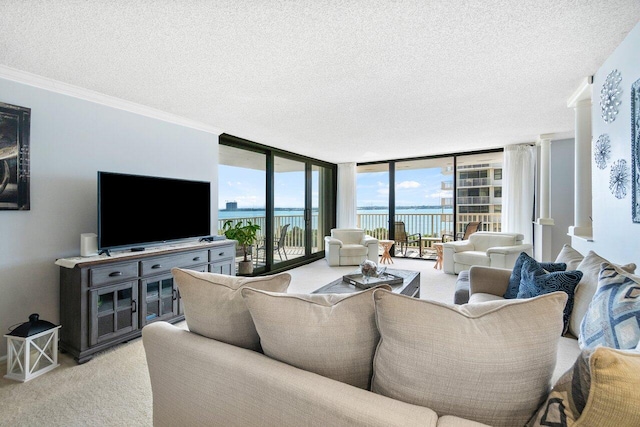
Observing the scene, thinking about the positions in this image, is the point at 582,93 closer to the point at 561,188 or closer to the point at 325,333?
the point at 561,188

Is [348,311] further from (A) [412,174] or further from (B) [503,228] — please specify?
(A) [412,174]

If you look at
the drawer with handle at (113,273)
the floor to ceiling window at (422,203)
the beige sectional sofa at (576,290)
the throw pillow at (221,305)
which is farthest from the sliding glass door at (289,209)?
the throw pillow at (221,305)

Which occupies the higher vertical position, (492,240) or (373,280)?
(492,240)

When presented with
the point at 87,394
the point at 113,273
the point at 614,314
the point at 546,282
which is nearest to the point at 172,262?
the point at 113,273

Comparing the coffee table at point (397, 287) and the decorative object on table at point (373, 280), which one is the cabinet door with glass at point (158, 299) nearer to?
the coffee table at point (397, 287)

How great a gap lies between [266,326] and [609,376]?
2.70 feet

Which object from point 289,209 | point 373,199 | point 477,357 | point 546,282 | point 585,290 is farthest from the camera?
point 373,199

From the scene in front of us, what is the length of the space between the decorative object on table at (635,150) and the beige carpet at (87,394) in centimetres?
310

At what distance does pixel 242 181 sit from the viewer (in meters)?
4.82

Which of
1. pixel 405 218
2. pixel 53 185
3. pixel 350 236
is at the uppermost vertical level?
pixel 53 185

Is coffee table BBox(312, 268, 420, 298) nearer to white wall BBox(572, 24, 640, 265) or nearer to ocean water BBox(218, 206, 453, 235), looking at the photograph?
white wall BBox(572, 24, 640, 265)

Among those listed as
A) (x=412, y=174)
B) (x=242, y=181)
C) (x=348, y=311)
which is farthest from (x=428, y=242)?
(x=348, y=311)

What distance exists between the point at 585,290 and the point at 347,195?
5.52 meters

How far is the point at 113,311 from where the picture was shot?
2467 mm
